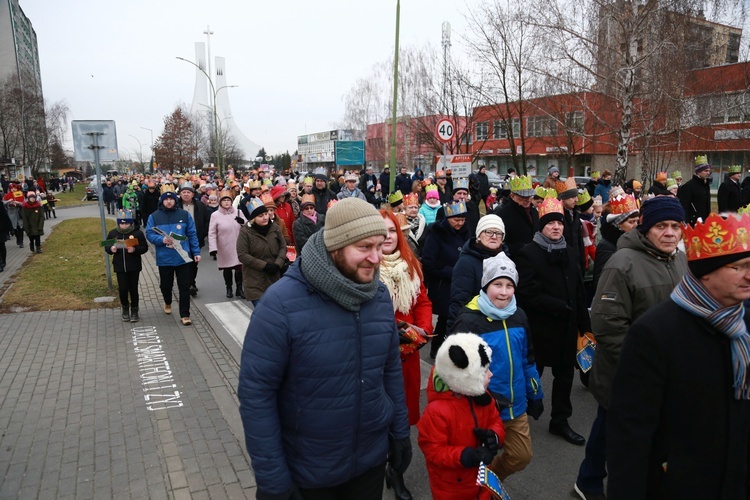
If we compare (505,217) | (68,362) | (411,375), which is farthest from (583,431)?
(68,362)

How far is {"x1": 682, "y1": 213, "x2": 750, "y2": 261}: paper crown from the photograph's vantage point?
6.40 ft

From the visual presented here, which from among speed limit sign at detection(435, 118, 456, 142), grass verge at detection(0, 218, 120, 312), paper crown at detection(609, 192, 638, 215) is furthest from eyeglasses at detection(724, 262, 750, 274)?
speed limit sign at detection(435, 118, 456, 142)

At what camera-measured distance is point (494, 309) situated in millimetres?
3578

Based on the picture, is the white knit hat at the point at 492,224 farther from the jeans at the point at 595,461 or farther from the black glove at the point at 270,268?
the black glove at the point at 270,268

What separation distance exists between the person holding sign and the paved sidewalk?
1.18ft

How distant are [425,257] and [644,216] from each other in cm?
276

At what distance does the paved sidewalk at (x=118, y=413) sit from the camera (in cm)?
395

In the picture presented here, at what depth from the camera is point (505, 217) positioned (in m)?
6.51

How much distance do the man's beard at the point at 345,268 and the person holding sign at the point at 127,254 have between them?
6.44 metres

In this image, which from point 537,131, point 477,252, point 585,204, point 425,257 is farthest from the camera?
point 537,131

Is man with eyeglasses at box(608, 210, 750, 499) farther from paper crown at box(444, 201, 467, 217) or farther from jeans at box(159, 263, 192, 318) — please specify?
jeans at box(159, 263, 192, 318)

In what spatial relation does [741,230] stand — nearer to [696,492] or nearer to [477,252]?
[696,492]

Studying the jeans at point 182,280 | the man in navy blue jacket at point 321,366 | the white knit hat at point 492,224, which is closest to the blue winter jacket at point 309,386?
the man in navy blue jacket at point 321,366

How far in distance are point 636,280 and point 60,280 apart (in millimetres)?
11938
